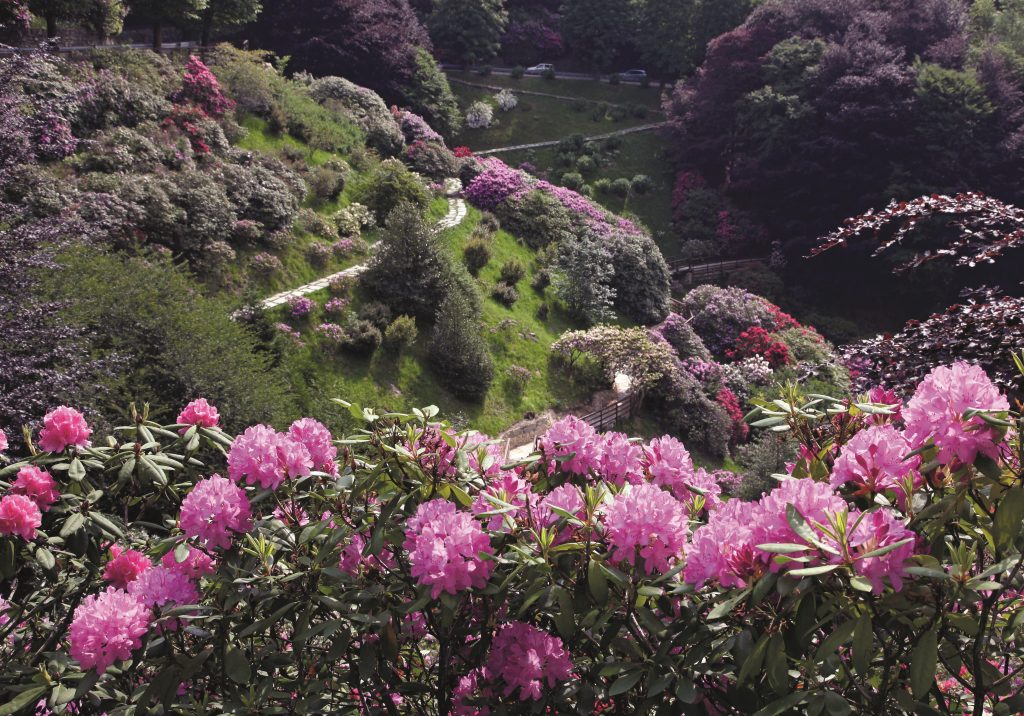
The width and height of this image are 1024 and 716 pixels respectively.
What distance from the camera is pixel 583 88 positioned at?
136 feet

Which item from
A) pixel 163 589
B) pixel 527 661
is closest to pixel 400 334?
pixel 163 589

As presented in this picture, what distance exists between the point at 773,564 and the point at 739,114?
31.7 meters

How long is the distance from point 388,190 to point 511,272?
3.79 metres

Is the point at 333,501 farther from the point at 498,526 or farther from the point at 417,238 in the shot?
the point at 417,238

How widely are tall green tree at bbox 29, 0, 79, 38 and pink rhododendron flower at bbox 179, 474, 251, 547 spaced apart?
19.9 metres

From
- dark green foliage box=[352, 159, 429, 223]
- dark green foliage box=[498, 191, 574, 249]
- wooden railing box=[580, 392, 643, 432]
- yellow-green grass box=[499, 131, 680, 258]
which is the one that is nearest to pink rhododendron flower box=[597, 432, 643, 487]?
wooden railing box=[580, 392, 643, 432]

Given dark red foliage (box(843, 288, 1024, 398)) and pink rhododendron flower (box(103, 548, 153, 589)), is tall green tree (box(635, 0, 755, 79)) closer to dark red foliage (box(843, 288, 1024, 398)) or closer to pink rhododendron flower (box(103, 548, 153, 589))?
dark red foliage (box(843, 288, 1024, 398))

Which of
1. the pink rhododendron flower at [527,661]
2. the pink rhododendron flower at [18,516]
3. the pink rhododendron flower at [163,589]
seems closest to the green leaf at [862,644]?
the pink rhododendron flower at [527,661]

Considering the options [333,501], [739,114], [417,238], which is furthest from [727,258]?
[333,501]

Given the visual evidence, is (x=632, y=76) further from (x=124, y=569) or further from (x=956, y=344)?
(x=124, y=569)

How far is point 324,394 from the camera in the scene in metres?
12.5

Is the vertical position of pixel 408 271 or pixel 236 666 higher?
pixel 236 666

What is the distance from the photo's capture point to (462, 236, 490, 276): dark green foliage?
17.9 metres

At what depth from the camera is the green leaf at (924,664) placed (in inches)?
62.9
